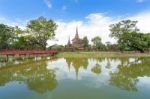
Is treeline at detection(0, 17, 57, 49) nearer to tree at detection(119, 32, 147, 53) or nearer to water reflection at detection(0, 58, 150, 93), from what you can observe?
tree at detection(119, 32, 147, 53)

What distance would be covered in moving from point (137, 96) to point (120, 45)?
157 ft

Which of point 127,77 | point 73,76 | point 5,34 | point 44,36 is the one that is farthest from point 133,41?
point 73,76

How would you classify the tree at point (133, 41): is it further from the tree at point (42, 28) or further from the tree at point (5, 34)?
the tree at point (5, 34)

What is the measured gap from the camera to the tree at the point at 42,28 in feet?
167

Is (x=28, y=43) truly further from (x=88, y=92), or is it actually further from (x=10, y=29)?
(x=88, y=92)

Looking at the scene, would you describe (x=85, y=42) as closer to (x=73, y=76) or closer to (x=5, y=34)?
(x=5, y=34)

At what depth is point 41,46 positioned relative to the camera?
181ft

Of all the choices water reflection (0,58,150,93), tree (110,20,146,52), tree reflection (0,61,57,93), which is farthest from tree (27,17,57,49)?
tree reflection (0,61,57,93)

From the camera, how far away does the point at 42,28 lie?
51.5m

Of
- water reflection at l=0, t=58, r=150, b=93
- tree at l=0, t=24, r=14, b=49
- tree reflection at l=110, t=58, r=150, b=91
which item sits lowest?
tree reflection at l=110, t=58, r=150, b=91

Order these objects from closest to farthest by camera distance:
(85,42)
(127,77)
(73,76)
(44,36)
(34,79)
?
1. (34,79)
2. (127,77)
3. (73,76)
4. (44,36)
5. (85,42)

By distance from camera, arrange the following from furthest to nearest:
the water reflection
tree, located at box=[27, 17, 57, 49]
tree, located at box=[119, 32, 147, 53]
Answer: tree, located at box=[119, 32, 147, 53] → tree, located at box=[27, 17, 57, 49] → the water reflection

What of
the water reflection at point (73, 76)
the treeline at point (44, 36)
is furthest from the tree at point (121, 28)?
the water reflection at point (73, 76)

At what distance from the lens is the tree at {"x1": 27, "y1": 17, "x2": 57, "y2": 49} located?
50.8 metres
